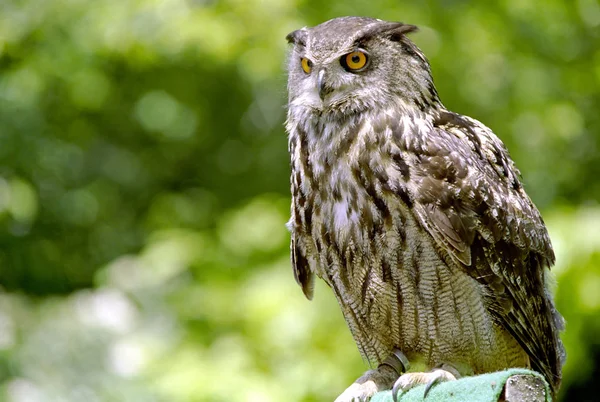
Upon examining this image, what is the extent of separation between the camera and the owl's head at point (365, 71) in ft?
9.48

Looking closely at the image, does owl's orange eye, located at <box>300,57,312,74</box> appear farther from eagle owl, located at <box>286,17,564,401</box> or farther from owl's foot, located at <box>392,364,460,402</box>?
owl's foot, located at <box>392,364,460,402</box>

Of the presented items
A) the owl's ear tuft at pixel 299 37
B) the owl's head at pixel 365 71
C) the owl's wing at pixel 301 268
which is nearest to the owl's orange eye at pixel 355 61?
the owl's head at pixel 365 71

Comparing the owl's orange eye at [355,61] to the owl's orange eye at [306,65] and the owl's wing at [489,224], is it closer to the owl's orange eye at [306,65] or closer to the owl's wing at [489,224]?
the owl's orange eye at [306,65]

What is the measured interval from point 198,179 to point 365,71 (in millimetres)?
5122

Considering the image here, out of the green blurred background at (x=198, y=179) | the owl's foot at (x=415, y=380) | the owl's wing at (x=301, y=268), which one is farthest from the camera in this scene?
the green blurred background at (x=198, y=179)

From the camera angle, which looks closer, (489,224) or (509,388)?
(509,388)

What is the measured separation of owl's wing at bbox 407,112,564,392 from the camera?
8.91ft

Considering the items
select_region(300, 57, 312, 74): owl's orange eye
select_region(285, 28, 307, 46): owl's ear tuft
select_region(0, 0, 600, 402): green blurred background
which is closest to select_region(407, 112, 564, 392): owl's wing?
select_region(300, 57, 312, 74): owl's orange eye

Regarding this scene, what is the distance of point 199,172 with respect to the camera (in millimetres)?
7941

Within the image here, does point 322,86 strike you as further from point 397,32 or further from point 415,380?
point 415,380

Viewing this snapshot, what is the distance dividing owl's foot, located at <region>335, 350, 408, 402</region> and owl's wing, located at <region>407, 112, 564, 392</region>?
0.39 m

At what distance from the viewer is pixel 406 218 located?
2.71m

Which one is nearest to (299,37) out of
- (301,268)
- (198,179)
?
(301,268)

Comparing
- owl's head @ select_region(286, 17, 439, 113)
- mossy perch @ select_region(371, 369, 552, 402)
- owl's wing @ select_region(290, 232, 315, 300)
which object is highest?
owl's head @ select_region(286, 17, 439, 113)
